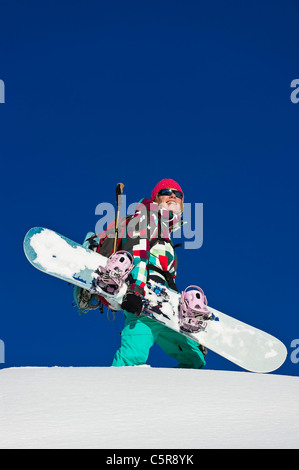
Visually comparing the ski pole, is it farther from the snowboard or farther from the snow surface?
the snow surface

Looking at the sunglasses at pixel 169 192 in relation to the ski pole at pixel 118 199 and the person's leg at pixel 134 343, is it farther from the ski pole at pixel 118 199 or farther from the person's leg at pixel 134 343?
the person's leg at pixel 134 343

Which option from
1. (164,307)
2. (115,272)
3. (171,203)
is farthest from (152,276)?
(171,203)

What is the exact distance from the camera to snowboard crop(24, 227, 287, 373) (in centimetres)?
479

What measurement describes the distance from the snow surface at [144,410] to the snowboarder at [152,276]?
2.05ft

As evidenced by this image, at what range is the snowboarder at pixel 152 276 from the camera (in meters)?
4.59

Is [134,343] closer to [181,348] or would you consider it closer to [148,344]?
[148,344]

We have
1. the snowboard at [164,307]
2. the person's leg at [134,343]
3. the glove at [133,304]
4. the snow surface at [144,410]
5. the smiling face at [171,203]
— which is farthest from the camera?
the smiling face at [171,203]

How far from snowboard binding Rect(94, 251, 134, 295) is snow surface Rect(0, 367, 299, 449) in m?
0.87

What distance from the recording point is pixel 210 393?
10.1 ft

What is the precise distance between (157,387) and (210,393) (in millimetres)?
345

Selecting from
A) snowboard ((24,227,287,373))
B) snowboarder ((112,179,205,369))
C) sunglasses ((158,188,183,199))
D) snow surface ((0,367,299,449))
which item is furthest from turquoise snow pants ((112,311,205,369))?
sunglasses ((158,188,183,199))

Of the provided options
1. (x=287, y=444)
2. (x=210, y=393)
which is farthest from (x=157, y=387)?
(x=287, y=444)

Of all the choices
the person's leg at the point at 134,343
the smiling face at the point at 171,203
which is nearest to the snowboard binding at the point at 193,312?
the person's leg at the point at 134,343
